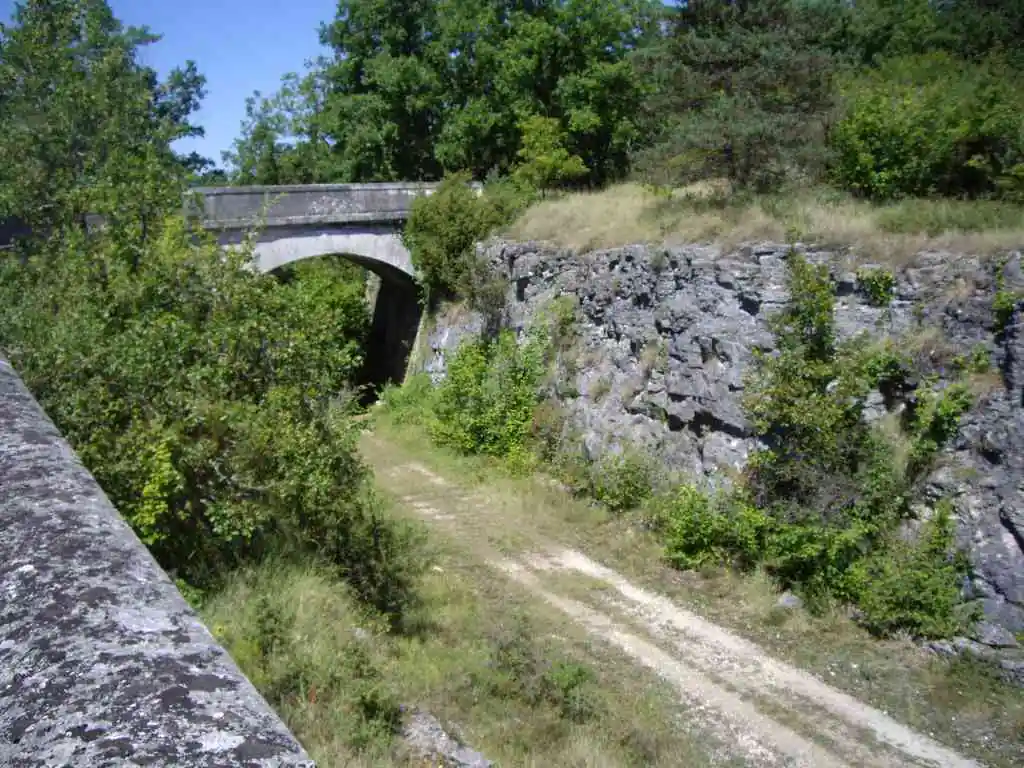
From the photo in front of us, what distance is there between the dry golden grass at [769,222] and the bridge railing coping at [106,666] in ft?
35.6

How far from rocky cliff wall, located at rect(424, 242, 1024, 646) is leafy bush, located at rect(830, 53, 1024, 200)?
2595mm

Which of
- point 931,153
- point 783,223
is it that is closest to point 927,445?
point 783,223

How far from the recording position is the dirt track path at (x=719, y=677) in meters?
7.19

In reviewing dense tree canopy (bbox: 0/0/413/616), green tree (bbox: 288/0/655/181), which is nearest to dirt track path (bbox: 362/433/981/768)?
dense tree canopy (bbox: 0/0/413/616)

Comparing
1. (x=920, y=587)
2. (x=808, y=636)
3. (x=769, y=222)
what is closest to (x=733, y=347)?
(x=769, y=222)

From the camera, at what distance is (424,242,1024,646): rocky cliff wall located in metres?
9.13

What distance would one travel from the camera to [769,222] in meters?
13.0

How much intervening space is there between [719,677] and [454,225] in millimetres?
13493

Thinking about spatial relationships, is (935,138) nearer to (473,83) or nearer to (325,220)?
(325,220)

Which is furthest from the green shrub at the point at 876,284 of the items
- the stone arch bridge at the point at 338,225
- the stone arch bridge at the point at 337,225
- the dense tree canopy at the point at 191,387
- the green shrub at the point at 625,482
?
the stone arch bridge at the point at 337,225

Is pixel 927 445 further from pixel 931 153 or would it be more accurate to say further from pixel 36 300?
pixel 36 300

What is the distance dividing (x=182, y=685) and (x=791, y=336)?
10.5 m

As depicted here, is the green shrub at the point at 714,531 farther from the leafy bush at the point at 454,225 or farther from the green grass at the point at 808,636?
the leafy bush at the point at 454,225

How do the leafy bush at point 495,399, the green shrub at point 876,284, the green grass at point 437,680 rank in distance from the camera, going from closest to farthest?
the green grass at point 437,680 < the green shrub at point 876,284 < the leafy bush at point 495,399
